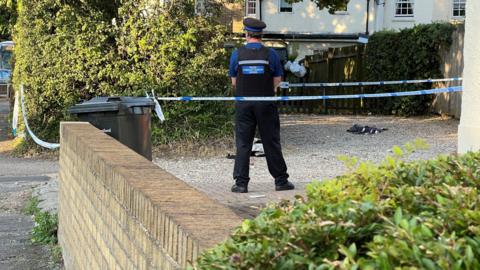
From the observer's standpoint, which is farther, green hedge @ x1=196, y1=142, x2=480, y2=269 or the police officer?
the police officer

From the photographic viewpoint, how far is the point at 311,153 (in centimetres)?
1262

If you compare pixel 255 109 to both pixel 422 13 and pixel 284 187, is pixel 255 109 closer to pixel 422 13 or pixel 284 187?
pixel 284 187

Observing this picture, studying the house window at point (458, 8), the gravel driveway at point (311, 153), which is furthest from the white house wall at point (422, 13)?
the gravel driveway at point (311, 153)

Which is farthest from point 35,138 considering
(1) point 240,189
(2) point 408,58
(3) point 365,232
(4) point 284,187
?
(3) point 365,232

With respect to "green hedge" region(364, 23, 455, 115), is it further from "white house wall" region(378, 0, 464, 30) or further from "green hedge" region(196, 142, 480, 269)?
"green hedge" region(196, 142, 480, 269)

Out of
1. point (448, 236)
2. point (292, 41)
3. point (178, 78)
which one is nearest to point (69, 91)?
point (178, 78)

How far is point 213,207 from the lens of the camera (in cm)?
325

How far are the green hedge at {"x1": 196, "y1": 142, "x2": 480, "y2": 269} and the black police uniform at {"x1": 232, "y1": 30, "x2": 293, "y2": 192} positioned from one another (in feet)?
16.0

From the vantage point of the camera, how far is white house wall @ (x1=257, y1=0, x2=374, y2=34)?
3072 centimetres

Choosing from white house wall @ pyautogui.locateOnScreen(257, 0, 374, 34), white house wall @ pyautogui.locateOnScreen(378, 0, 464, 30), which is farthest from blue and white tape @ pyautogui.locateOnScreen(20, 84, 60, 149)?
white house wall @ pyautogui.locateOnScreen(378, 0, 464, 30)

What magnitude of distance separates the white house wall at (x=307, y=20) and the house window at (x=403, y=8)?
7.70 feet

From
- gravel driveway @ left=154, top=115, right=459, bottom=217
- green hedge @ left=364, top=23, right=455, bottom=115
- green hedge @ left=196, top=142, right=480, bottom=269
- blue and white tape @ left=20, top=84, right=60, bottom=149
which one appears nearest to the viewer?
green hedge @ left=196, top=142, right=480, bottom=269

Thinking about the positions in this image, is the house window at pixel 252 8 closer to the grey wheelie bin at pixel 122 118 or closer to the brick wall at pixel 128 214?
the grey wheelie bin at pixel 122 118

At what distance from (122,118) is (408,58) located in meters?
13.0
